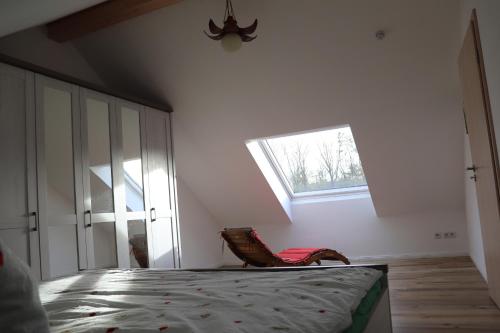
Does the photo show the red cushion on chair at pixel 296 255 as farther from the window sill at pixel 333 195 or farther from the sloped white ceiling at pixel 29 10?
the sloped white ceiling at pixel 29 10

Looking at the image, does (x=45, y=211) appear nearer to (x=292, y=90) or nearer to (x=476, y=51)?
(x=292, y=90)

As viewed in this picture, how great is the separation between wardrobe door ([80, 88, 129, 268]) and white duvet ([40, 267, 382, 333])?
1344 millimetres

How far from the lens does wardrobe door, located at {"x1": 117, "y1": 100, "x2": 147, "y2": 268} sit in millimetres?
3932

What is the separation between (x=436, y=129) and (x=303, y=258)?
6.40 ft

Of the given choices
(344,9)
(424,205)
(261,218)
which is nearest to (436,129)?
(424,205)

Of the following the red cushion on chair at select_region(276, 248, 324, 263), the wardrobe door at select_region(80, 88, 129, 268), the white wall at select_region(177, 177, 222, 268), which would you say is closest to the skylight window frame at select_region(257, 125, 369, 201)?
the white wall at select_region(177, 177, 222, 268)

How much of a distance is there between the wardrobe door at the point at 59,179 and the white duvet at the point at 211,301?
1.03 metres

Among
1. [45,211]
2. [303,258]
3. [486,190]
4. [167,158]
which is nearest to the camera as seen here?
[486,190]

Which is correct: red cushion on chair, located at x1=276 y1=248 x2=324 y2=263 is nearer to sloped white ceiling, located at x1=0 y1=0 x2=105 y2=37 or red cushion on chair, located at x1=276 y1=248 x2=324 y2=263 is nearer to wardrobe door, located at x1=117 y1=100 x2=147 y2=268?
wardrobe door, located at x1=117 y1=100 x2=147 y2=268

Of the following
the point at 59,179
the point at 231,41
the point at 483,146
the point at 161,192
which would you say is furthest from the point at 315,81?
the point at 59,179

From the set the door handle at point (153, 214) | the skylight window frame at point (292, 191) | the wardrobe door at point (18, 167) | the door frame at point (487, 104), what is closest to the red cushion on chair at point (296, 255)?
the door handle at point (153, 214)

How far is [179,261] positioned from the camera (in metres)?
4.49

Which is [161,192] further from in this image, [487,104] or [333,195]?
[487,104]

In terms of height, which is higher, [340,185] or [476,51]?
[476,51]
